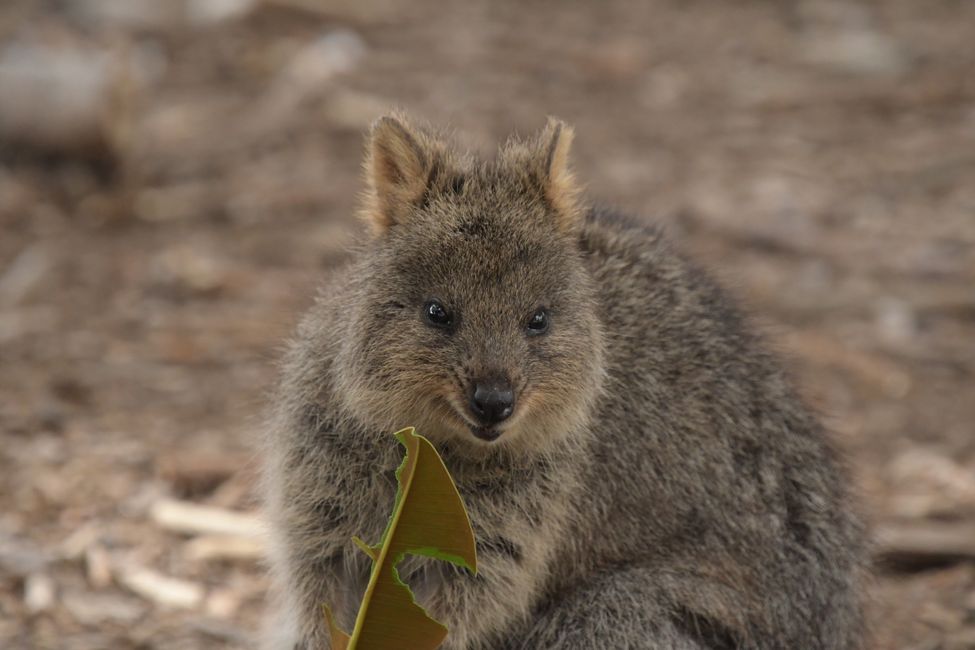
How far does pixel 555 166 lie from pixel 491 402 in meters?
1.14

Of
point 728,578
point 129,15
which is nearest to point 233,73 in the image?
point 129,15

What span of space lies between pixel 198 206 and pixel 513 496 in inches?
270

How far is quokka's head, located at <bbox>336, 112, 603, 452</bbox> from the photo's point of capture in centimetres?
471

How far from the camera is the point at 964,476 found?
7.64m

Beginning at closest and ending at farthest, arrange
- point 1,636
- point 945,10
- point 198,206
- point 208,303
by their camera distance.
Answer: point 1,636 < point 208,303 < point 198,206 < point 945,10

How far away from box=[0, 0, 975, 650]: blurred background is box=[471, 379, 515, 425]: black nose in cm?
151

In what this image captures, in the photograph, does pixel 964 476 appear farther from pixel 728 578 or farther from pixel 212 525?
pixel 212 525

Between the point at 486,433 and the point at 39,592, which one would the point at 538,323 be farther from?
the point at 39,592

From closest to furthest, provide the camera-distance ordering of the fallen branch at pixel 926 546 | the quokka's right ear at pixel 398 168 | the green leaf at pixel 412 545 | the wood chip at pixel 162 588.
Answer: the green leaf at pixel 412 545, the quokka's right ear at pixel 398 168, the wood chip at pixel 162 588, the fallen branch at pixel 926 546

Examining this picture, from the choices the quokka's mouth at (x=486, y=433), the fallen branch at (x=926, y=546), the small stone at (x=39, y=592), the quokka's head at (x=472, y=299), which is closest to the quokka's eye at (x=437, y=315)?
the quokka's head at (x=472, y=299)

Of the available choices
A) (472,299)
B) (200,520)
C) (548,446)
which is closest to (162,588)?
(200,520)

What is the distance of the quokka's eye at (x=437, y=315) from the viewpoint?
4785 mm

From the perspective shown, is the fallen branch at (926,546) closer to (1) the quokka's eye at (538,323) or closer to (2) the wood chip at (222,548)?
(1) the quokka's eye at (538,323)

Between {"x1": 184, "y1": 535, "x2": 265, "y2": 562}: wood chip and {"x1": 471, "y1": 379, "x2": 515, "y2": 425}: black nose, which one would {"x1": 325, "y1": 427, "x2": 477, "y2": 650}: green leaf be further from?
{"x1": 184, "y1": 535, "x2": 265, "y2": 562}: wood chip
